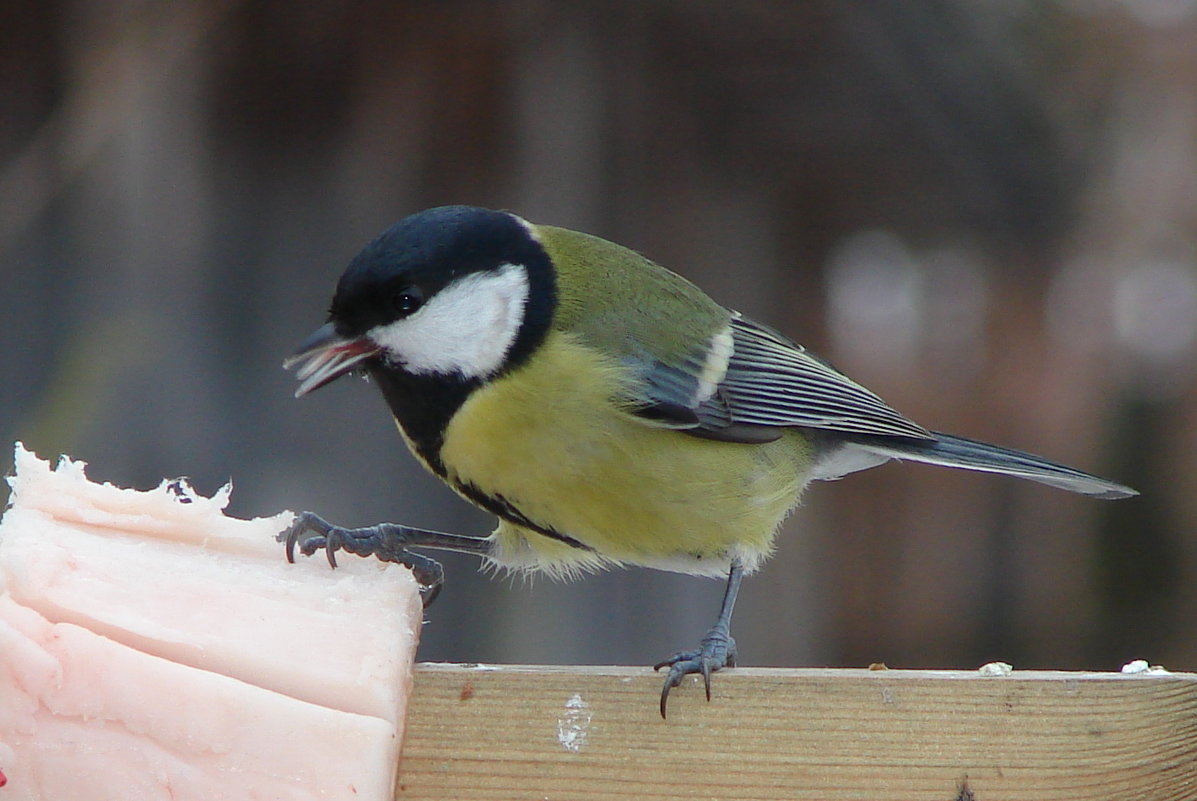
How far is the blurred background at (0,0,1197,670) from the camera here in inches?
124

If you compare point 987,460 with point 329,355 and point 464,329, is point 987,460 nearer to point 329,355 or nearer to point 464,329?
point 464,329

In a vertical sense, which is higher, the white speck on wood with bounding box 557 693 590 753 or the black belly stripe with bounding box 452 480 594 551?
the black belly stripe with bounding box 452 480 594 551

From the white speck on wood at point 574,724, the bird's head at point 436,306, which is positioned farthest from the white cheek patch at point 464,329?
the white speck on wood at point 574,724

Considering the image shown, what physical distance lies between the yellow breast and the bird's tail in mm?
402

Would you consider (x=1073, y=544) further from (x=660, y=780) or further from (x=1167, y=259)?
(x=660, y=780)

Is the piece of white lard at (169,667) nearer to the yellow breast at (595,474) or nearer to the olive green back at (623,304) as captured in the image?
the yellow breast at (595,474)

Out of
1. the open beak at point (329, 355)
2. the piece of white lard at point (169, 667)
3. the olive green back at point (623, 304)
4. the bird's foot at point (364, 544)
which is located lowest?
the piece of white lard at point (169, 667)

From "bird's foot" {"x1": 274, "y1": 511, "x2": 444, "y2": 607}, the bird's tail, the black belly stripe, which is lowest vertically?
"bird's foot" {"x1": 274, "y1": 511, "x2": 444, "y2": 607}

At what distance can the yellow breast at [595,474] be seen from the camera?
203cm

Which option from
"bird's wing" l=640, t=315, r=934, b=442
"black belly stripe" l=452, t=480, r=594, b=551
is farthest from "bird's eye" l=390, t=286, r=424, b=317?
"bird's wing" l=640, t=315, r=934, b=442

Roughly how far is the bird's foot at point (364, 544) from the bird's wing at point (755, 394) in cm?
44

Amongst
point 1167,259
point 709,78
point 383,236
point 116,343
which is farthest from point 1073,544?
point 383,236

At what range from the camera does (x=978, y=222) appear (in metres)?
4.71

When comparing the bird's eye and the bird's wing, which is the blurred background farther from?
the bird's eye
